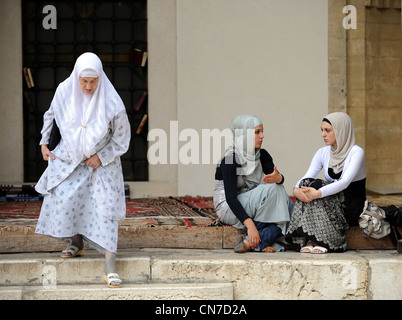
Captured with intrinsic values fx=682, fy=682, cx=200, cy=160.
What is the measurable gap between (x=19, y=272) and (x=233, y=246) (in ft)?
5.02

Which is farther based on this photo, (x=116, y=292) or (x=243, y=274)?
(x=243, y=274)

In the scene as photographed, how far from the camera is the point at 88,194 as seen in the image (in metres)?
4.48

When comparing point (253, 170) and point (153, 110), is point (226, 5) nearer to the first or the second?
point (153, 110)

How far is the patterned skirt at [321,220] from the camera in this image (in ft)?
15.7

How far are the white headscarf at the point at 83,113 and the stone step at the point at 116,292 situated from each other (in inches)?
32.8

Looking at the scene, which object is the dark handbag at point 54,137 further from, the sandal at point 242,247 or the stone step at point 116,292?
the sandal at point 242,247

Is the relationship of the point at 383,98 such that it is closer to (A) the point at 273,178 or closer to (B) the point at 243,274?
(A) the point at 273,178

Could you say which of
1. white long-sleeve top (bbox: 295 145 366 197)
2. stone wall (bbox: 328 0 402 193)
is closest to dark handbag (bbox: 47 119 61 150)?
white long-sleeve top (bbox: 295 145 366 197)

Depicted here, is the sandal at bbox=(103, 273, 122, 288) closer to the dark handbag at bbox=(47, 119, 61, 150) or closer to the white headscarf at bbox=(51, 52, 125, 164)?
the white headscarf at bbox=(51, 52, 125, 164)

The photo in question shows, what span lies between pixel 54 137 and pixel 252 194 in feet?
4.74

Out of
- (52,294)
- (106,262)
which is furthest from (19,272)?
(106,262)

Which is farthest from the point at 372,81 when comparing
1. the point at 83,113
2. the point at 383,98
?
the point at 83,113

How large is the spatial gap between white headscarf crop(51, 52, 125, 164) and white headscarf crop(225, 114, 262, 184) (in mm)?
912

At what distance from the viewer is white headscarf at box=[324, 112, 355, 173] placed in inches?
190
